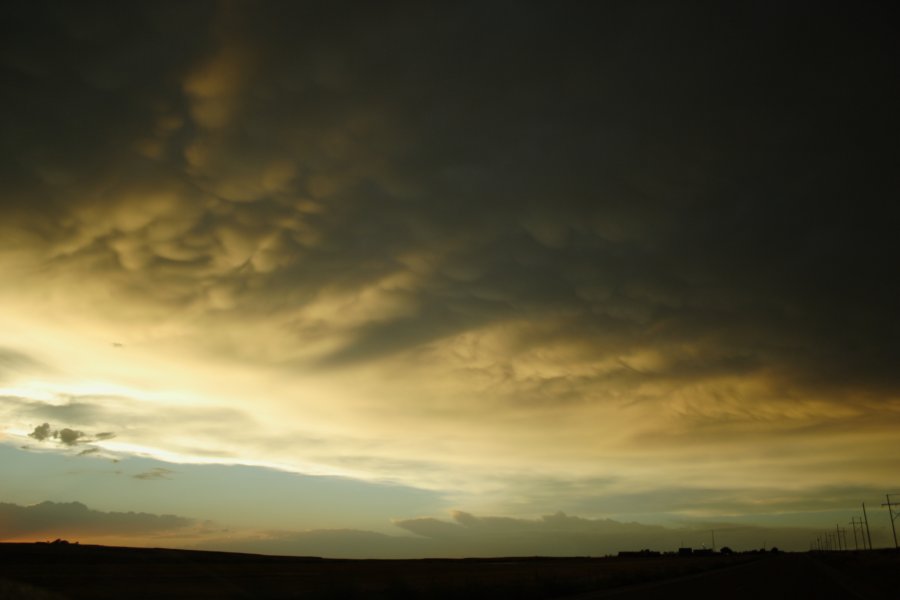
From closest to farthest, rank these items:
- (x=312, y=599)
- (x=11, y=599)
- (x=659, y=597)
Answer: (x=11, y=599) → (x=312, y=599) → (x=659, y=597)

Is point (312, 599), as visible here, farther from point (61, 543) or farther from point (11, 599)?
point (61, 543)

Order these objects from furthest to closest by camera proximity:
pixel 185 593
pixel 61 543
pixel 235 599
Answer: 1. pixel 61 543
2. pixel 185 593
3. pixel 235 599

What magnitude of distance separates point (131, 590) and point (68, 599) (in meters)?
11.1

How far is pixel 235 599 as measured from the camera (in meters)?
31.6

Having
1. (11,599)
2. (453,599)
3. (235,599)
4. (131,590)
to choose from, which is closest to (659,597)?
(453,599)

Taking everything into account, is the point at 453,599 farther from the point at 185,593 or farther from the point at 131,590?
the point at 131,590

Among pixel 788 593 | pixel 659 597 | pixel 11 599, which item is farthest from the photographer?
pixel 788 593

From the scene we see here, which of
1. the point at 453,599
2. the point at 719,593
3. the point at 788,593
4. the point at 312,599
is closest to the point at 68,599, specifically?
the point at 312,599

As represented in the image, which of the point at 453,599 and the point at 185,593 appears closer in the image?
the point at 453,599

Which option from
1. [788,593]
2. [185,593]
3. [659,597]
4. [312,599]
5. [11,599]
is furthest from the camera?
[185,593]

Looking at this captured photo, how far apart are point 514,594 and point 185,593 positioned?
21.8 metres

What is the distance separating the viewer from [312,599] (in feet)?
86.3

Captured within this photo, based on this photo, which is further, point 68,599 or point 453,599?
point 68,599

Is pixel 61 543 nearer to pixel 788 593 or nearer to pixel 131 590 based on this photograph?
pixel 131 590
